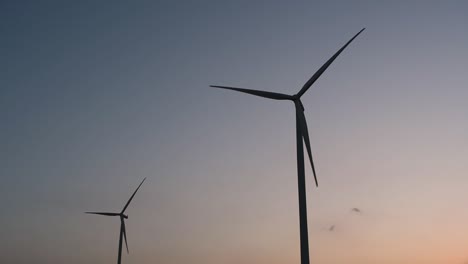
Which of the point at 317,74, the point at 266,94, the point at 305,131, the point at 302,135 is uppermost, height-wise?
the point at 317,74

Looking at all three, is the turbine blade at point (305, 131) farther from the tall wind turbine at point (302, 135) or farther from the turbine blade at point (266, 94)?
the turbine blade at point (266, 94)

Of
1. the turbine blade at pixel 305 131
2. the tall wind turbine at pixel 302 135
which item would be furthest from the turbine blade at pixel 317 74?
the turbine blade at pixel 305 131

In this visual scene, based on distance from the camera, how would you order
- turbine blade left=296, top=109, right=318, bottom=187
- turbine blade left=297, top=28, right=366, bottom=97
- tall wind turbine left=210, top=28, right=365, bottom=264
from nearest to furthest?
tall wind turbine left=210, top=28, right=365, bottom=264 < turbine blade left=296, top=109, right=318, bottom=187 < turbine blade left=297, top=28, right=366, bottom=97

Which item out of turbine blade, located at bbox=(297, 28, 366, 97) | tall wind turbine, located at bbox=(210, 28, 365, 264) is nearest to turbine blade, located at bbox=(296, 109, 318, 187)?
tall wind turbine, located at bbox=(210, 28, 365, 264)

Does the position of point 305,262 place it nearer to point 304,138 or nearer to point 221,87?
point 304,138

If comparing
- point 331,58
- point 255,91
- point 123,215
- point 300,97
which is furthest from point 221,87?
point 123,215

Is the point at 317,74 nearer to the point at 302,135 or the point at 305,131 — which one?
the point at 305,131

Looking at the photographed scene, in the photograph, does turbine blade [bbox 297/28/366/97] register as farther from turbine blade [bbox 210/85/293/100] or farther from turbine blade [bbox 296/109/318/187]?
turbine blade [bbox 296/109/318/187]

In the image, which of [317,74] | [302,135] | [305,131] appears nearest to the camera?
[302,135]

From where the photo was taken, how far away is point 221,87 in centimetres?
5800

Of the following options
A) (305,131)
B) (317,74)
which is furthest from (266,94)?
(305,131)

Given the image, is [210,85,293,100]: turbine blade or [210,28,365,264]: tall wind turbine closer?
[210,28,365,264]: tall wind turbine

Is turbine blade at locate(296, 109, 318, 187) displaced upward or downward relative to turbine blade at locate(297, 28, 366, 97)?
downward

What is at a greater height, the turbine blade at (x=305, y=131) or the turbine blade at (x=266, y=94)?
the turbine blade at (x=266, y=94)
